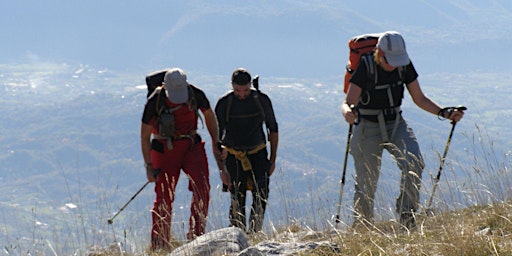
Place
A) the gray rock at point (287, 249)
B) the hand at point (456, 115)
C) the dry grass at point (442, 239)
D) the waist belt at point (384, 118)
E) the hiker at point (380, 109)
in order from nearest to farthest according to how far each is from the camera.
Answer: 1. the dry grass at point (442, 239)
2. the gray rock at point (287, 249)
3. the hiker at point (380, 109)
4. the hand at point (456, 115)
5. the waist belt at point (384, 118)

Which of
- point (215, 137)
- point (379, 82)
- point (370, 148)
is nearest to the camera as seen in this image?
point (379, 82)

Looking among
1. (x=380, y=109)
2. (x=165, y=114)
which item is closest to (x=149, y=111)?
(x=165, y=114)

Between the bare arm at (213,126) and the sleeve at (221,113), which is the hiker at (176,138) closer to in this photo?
the bare arm at (213,126)

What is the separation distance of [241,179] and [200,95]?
4.58ft

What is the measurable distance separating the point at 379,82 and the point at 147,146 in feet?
8.19

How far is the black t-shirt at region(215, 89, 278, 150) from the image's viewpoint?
8.98 m

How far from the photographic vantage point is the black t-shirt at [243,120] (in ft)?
29.5

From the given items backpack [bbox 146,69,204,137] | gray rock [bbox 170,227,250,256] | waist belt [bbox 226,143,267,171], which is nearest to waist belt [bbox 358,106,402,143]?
waist belt [bbox 226,143,267,171]

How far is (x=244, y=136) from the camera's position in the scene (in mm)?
9156

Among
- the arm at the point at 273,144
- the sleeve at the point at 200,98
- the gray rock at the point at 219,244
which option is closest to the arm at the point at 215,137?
the sleeve at the point at 200,98

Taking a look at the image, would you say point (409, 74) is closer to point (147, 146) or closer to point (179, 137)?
point (179, 137)

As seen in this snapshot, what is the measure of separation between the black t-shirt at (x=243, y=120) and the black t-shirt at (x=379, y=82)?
1380mm

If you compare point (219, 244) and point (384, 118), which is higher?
point (384, 118)

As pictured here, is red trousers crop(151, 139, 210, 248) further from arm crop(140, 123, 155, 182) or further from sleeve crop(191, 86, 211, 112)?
sleeve crop(191, 86, 211, 112)
